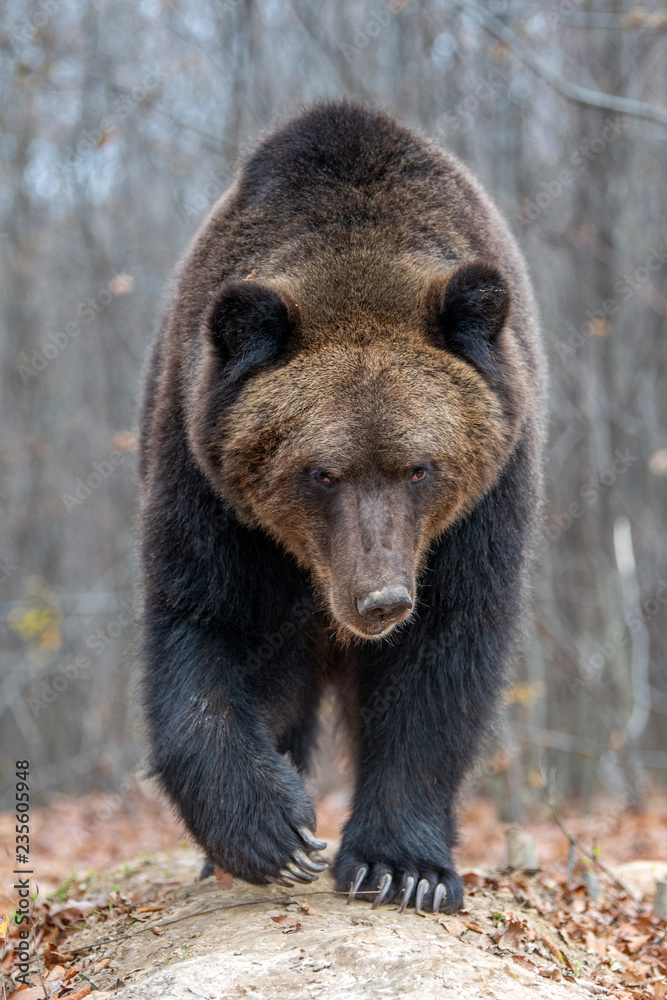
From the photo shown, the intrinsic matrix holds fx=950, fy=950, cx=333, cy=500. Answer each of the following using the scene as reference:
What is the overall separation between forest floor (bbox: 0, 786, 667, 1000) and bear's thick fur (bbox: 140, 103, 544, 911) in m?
0.31

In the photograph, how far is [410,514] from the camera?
171 inches

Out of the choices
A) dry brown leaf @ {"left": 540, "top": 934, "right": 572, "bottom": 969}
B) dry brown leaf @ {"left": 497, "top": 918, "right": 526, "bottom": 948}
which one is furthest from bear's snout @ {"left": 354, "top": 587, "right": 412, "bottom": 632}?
dry brown leaf @ {"left": 540, "top": 934, "right": 572, "bottom": 969}

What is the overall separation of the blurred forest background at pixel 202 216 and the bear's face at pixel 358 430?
5.38 meters

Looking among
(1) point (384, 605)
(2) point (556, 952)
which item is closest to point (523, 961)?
(2) point (556, 952)

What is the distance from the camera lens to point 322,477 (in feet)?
14.2

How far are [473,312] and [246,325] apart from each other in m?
1.07

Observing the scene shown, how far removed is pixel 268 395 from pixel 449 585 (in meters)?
1.36

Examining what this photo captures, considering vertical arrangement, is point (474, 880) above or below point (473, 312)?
below

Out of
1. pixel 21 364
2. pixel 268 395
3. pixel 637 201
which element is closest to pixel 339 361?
pixel 268 395

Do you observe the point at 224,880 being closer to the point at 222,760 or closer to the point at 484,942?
the point at 222,760

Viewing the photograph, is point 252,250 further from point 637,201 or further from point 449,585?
point 637,201

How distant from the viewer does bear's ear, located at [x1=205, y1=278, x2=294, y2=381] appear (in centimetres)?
430

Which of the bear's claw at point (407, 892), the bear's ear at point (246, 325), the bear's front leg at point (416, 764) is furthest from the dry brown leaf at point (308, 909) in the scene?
the bear's ear at point (246, 325)

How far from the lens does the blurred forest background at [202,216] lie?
39.3 ft
